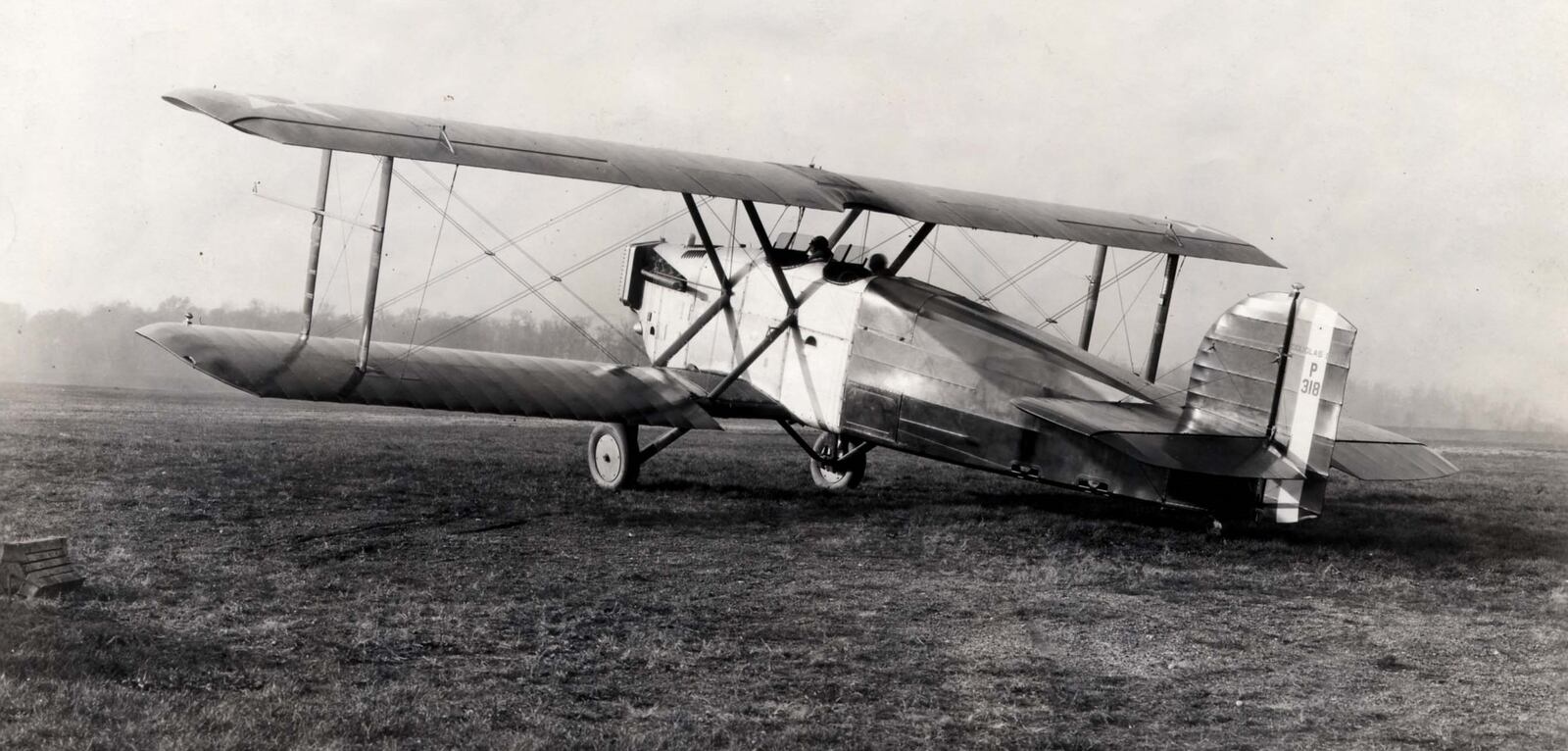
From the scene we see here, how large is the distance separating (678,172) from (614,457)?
10.6ft

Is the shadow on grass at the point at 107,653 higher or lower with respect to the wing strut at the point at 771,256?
lower

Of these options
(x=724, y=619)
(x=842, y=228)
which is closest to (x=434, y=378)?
(x=842, y=228)

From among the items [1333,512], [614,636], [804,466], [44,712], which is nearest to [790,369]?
[804,466]

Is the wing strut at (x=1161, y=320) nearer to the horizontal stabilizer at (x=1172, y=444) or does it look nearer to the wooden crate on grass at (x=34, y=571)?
the horizontal stabilizer at (x=1172, y=444)

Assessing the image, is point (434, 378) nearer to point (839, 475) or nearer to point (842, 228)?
point (842, 228)

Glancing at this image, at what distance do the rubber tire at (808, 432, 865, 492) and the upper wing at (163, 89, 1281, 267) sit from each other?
111 inches

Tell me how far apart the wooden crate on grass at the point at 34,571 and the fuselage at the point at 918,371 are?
6101 mm

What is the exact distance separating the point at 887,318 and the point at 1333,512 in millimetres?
5559

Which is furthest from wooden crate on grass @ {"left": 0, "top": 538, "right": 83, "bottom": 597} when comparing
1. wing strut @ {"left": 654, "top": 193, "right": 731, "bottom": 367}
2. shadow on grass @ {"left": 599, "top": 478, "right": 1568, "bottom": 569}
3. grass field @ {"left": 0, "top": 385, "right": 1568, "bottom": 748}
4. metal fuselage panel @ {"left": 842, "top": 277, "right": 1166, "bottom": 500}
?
metal fuselage panel @ {"left": 842, "top": 277, "right": 1166, "bottom": 500}

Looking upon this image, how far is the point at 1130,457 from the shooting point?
7953 millimetres

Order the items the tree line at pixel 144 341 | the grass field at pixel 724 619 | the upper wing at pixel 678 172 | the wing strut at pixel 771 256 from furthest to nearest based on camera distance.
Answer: the tree line at pixel 144 341 < the wing strut at pixel 771 256 < the upper wing at pixel 678 172 < the grass field at pixel 724 619

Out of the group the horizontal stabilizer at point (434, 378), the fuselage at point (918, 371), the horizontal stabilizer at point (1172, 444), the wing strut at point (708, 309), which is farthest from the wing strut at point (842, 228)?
the horizontal stabilizer at point (1172, 444)

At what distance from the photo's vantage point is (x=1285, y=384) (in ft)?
25.9

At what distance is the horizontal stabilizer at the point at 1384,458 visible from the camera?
8.55 m
